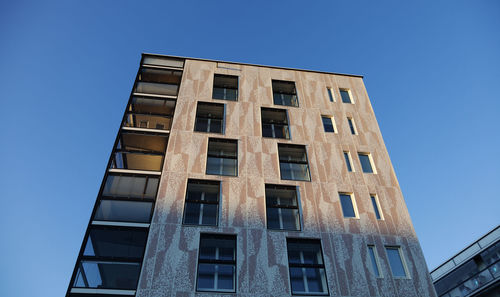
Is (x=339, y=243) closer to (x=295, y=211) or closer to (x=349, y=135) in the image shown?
(x=295, y=211)

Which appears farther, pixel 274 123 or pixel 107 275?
pixel 274 123

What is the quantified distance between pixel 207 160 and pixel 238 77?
6.49m

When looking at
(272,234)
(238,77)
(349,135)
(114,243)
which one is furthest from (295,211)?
(238,77)

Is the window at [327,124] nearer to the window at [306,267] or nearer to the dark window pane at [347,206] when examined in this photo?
the dark window pane at [347,206]

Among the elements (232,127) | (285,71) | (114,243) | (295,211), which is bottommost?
(114,243)

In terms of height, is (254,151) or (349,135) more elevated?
(349,135)

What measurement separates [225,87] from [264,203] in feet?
25.9

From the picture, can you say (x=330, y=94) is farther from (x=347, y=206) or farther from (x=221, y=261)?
(x=221, y=261)

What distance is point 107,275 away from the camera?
11.3 m

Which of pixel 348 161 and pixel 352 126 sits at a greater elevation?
pixel 352 126

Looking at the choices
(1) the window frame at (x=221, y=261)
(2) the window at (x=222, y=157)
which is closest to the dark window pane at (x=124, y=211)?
(1) the window frame at (x=221, y=261)

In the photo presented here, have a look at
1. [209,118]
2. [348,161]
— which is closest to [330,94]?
[348,161]

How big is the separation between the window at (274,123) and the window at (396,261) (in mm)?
6705

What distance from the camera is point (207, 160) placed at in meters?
15.3
